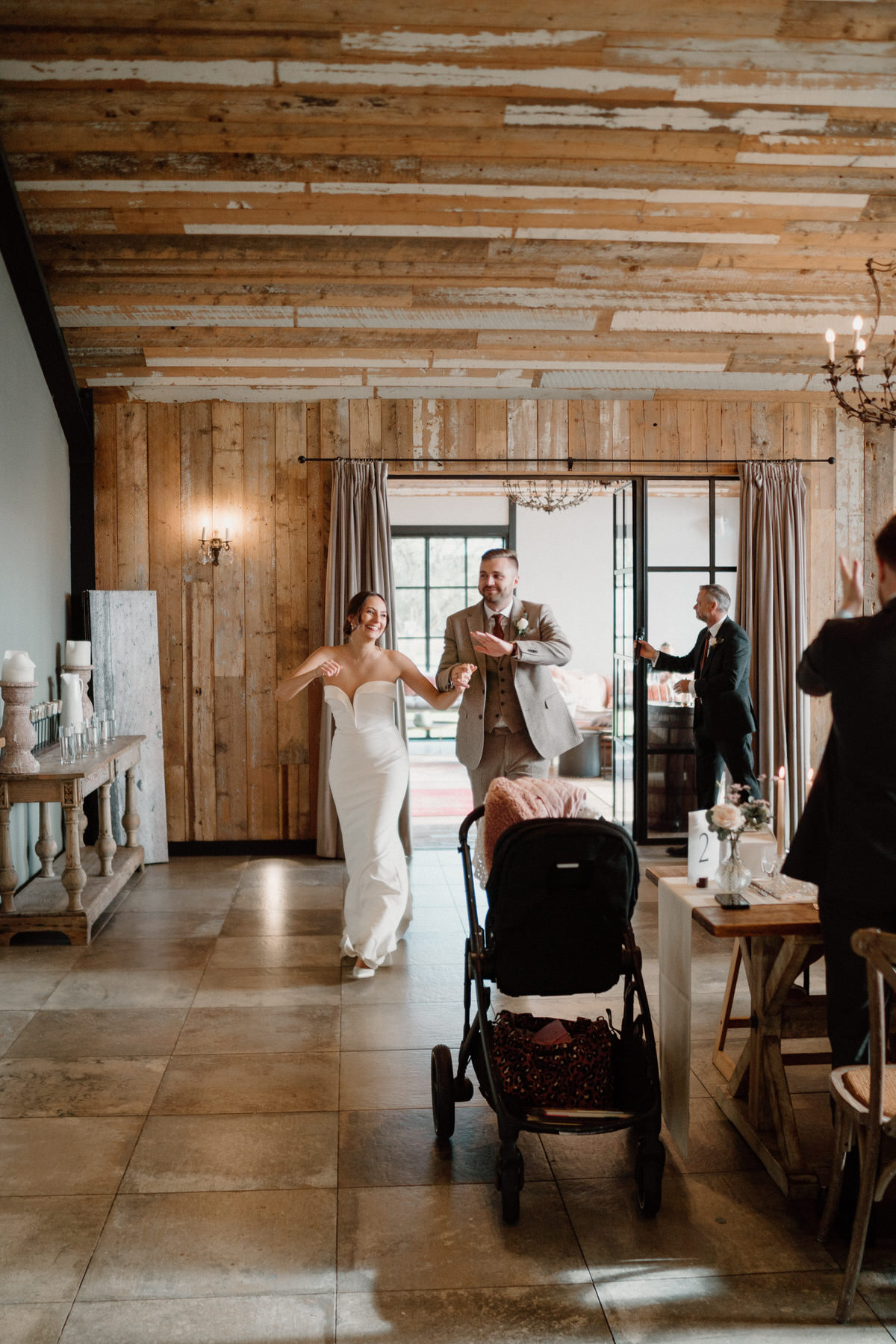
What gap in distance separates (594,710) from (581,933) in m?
8.45

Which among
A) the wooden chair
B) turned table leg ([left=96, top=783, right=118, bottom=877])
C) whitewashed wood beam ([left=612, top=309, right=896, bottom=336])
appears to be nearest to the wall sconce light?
turned table leg ([left=96, top=783, right=118, bottom=877])

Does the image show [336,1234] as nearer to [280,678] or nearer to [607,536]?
[280,678]

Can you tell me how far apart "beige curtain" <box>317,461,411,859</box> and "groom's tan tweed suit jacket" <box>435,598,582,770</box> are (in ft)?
5.59

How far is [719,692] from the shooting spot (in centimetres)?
623

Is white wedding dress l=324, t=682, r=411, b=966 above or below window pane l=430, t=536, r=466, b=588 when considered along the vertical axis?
below

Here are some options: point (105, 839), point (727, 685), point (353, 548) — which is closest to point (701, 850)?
point (727, 685)

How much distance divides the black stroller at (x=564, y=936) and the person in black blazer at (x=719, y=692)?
3429mm

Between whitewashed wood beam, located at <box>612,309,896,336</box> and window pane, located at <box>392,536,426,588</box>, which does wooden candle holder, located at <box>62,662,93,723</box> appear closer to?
whitewashed wood beam, located at <box>612,309,896,336</box>

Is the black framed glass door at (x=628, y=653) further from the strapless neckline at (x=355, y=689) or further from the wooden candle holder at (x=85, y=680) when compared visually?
the wooden candle holder at (x=85, y=680)

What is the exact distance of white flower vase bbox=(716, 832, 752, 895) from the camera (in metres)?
3.06

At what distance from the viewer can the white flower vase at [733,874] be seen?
3.06 meters

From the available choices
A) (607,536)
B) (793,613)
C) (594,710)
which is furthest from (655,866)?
(607,536)

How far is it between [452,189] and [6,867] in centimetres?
402

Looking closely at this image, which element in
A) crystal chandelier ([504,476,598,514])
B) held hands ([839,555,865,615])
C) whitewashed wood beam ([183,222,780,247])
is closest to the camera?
held hands ([839,555,865,615])
